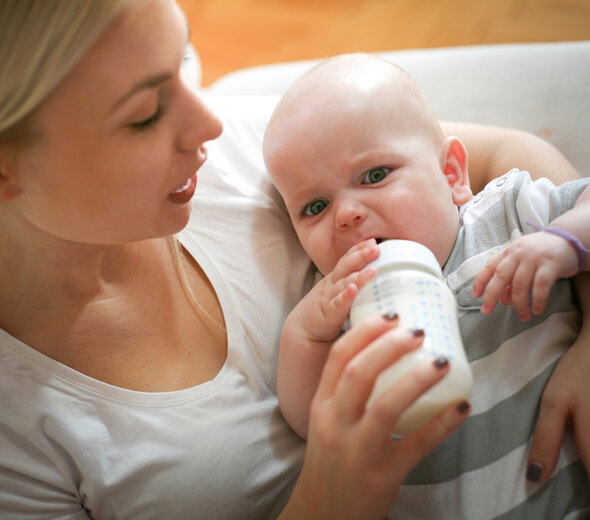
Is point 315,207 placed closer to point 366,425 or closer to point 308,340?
point 308,340

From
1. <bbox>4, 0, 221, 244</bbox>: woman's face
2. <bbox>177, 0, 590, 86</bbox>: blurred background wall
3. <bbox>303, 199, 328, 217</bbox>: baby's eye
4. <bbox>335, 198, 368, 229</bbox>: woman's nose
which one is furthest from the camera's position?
<bbox>177, 0, 590, 86</bbox>: blurred background wall

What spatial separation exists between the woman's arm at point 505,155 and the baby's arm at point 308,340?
0.49m

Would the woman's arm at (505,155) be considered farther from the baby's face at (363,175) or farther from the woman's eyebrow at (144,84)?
the woman's eyebrow at (144,84)

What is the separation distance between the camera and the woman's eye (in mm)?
800

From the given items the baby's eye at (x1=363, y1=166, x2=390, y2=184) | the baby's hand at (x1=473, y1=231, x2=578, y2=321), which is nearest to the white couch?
the baby's eye at (x1=363, y1=166, x2=390, y2=184)

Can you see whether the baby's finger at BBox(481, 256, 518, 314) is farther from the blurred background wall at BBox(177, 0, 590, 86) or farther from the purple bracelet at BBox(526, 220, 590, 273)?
the blurred background wall at BBox(177, 0, 590, 86)

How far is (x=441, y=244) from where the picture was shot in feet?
3.39

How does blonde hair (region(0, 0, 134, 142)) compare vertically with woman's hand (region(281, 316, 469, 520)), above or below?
above

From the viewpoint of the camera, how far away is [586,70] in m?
1.42

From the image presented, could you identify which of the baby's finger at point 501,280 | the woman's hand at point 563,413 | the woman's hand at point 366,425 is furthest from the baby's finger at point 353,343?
the woman's hand at point 563,413

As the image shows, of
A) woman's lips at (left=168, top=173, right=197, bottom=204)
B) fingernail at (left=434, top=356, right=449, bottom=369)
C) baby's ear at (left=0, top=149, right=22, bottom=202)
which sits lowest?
fingernail at (left=434, top=356, right=449, bottom=369)

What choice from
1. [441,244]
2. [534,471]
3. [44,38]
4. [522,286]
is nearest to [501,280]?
[522,286]

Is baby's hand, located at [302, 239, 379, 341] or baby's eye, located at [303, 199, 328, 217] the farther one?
baby's eye, located at [303, 199, 328, 217]

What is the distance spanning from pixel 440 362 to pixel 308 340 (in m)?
0.35
